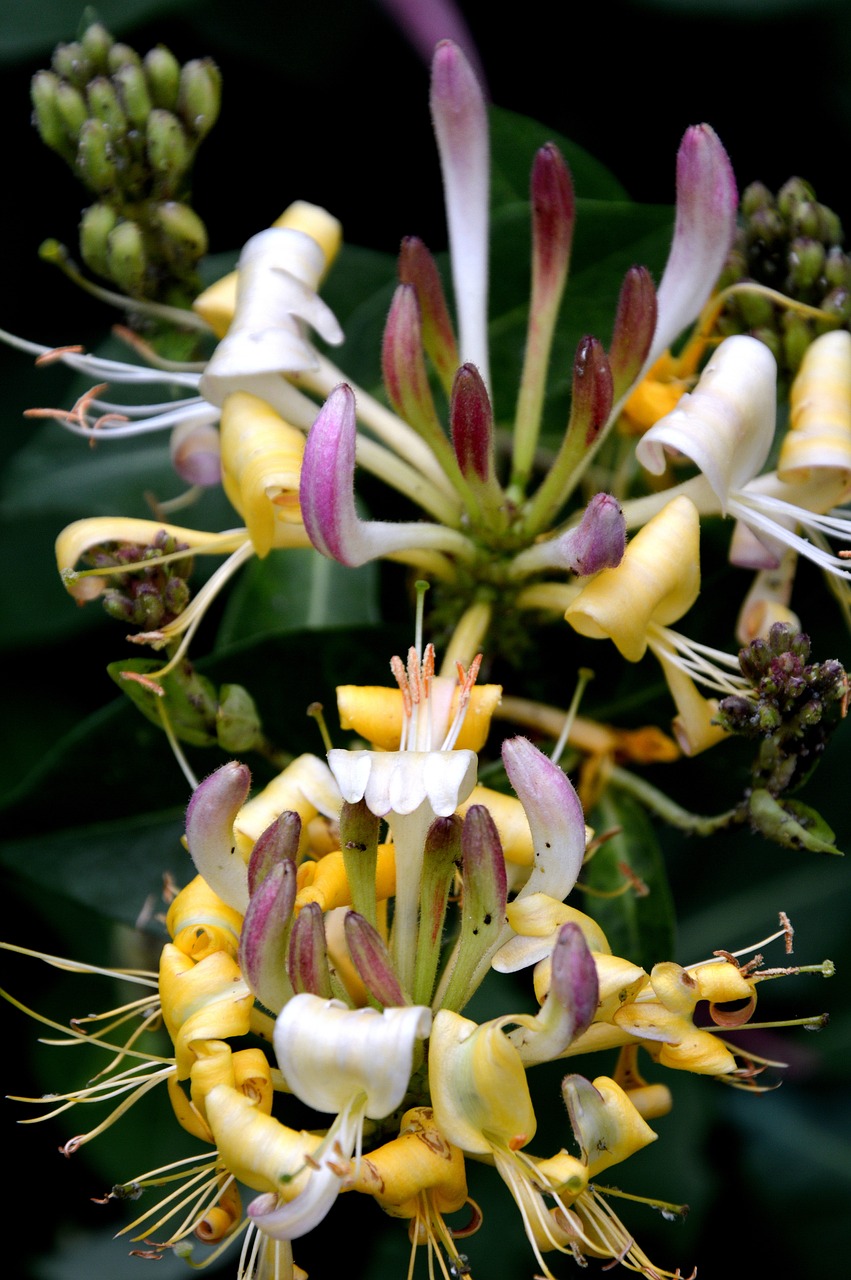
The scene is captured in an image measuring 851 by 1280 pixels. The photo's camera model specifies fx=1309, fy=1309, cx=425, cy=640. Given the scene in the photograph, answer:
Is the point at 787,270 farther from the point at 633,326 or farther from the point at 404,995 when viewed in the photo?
the point at 404,995

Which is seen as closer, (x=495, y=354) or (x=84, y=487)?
(x=495, y=354)

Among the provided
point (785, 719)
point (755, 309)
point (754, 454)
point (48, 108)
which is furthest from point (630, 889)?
point (48, 108)

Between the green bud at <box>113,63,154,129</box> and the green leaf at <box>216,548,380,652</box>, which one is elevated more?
the green bud at <box>113,63,154,129</box>

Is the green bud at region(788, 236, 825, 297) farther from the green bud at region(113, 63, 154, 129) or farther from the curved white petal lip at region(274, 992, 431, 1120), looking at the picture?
the curved white petal lip at region(274, 992, 431, 1120)

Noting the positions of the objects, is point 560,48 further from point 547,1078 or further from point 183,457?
point 547,1078

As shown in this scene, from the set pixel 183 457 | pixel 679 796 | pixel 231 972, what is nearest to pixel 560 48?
pixel 183 457

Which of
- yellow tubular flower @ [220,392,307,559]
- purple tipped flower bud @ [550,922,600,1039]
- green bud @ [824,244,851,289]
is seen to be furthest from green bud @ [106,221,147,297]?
purple tipped flower bud @ [550,922,600,1039]
